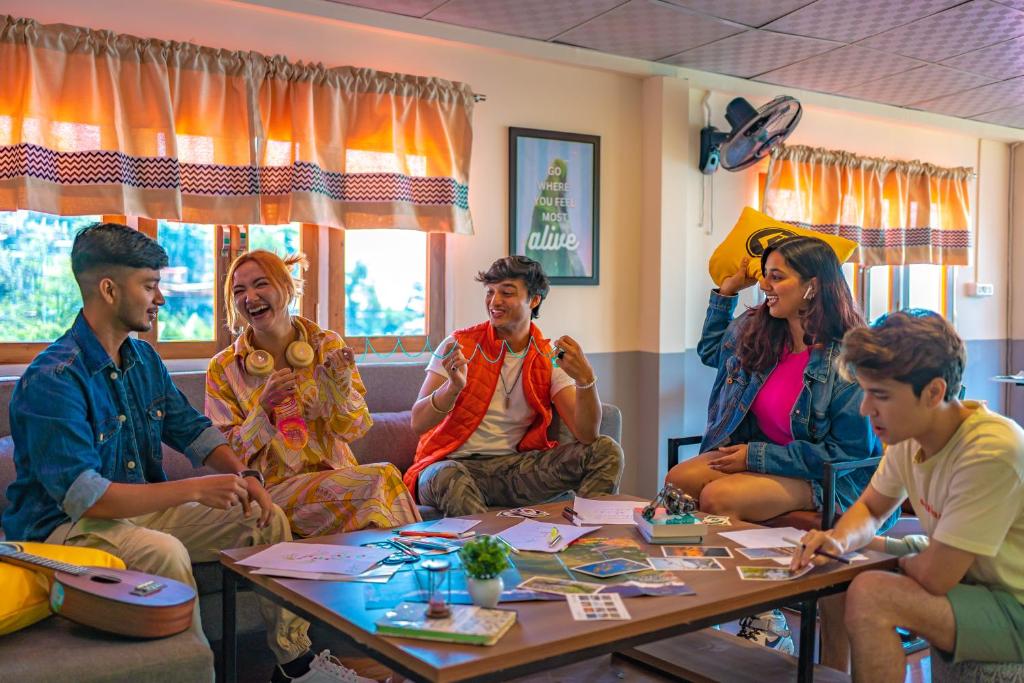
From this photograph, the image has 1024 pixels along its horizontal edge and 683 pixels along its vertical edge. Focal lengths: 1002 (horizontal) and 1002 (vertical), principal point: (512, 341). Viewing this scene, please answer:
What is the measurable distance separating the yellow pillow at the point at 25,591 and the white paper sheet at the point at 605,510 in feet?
4.06

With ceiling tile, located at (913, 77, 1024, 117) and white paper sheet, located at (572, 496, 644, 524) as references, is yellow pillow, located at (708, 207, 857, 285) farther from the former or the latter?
ceiling tile, located at (913, 77, 1024, 117)

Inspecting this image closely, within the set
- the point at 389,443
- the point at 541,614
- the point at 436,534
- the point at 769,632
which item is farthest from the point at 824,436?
the point at 541,614

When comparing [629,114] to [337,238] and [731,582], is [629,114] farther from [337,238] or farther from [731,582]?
[731,582]

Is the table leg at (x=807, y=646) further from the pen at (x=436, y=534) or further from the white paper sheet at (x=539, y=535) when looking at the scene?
the pen at (x=436, y=534)

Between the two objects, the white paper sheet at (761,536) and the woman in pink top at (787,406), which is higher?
the woman in pink top at (787,406)

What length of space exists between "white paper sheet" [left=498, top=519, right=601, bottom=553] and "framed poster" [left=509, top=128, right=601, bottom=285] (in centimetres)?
246

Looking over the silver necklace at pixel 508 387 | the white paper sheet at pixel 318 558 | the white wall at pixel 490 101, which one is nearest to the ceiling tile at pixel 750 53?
the white wall at pixel 490 101

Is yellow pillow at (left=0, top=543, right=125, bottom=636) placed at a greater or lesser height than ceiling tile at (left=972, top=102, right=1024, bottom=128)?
lesser

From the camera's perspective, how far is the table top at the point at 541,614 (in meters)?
1.63

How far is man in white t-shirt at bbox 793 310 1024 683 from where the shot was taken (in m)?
Answer: 2.05

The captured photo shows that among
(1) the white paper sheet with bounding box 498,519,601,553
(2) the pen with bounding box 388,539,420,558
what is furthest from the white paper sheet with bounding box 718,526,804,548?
(2) the pen with bounding box 388,539,420,558

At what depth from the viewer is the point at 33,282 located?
3666 mm

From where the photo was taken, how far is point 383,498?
2.89 metres

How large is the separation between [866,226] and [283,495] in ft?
14.3
